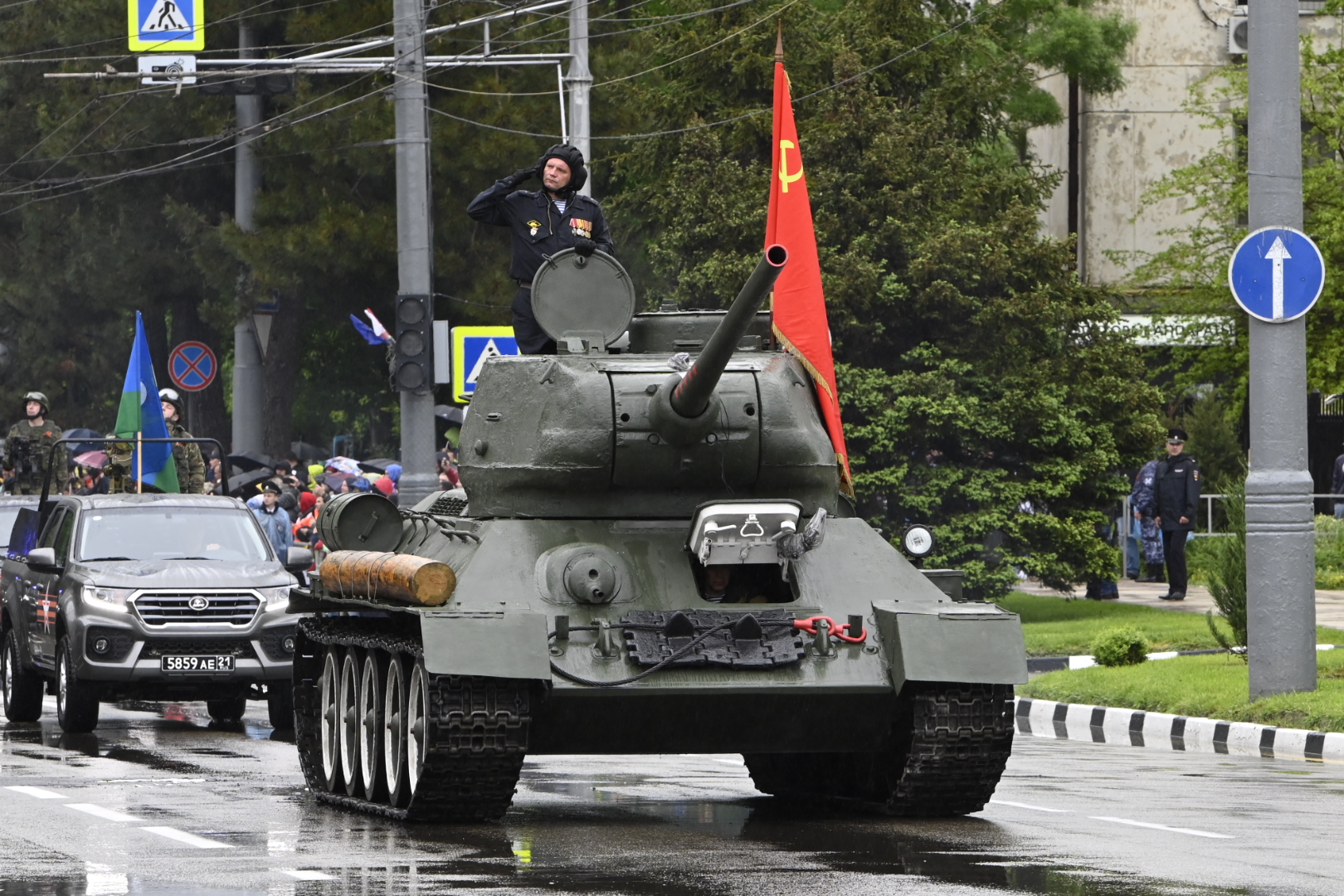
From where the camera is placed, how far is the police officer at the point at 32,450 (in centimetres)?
2609

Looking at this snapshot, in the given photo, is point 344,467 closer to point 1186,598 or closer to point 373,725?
point 1186,598

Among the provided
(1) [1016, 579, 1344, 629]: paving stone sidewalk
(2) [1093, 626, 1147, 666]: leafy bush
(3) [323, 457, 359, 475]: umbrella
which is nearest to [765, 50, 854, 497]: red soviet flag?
(2) [1093, 626, 1147, 666]: leafy bush

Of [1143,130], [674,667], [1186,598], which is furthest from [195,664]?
[1143,130]

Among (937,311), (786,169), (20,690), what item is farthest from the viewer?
(937,311)

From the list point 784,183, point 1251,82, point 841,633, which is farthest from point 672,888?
point 1251,82

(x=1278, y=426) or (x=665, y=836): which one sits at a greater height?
(x=1278, y=426)

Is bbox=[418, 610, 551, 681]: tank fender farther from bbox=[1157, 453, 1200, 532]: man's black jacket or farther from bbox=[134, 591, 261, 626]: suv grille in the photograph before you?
bbox=[1157, 453, 1200, 532]: man's black jacket

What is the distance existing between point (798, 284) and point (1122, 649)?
22.9 feet

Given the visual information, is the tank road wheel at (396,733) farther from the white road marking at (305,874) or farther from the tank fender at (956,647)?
the tank fender at (956,647)

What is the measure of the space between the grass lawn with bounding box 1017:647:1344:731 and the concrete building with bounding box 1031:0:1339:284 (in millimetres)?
25320

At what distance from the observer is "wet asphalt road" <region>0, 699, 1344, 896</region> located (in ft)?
31.0

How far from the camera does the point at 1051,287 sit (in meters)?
26.0

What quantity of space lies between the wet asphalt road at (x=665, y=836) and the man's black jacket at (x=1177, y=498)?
1230 cm

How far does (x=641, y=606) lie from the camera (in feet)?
38.4
